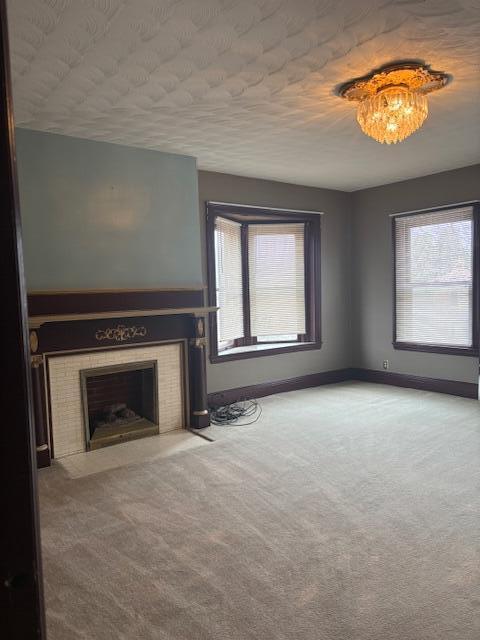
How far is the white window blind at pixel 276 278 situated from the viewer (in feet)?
18.4

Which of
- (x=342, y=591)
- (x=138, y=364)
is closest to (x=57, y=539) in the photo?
(x=342, y=591)

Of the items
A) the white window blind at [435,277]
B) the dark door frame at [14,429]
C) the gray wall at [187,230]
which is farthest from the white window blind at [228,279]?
the dark door frame at [14,429]

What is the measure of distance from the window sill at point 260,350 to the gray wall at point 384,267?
77cm

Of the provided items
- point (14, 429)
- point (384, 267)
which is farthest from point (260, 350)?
point (14, 429)

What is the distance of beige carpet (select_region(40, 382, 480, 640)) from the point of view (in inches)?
72.0

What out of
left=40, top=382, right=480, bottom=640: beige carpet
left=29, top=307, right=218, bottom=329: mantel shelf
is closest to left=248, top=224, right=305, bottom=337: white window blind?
left=29, top=307, right=218, bottom=329: mantel shelf

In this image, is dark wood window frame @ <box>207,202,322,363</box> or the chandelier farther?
dark wood window frame @ <box>207,202,322,363</box>

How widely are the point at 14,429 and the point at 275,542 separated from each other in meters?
2.13

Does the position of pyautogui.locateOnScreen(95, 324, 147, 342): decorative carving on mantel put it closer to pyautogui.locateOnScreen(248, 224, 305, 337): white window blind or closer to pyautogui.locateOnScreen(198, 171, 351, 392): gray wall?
pyautogui.locateOnScreen(198, 171, 351, 392): gray wall

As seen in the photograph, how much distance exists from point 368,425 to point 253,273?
2.25m

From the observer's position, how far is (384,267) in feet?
19.6

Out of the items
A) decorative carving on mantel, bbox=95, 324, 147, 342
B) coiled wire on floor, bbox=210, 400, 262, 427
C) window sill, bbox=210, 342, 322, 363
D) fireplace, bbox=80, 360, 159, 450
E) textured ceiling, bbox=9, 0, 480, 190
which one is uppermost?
textured ceiling, bbox=9, 0, 480, 190

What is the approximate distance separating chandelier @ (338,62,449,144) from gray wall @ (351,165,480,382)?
2.59 metres

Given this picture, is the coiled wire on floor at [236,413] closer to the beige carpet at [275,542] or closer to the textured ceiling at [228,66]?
the beige carpet at [275,542]
